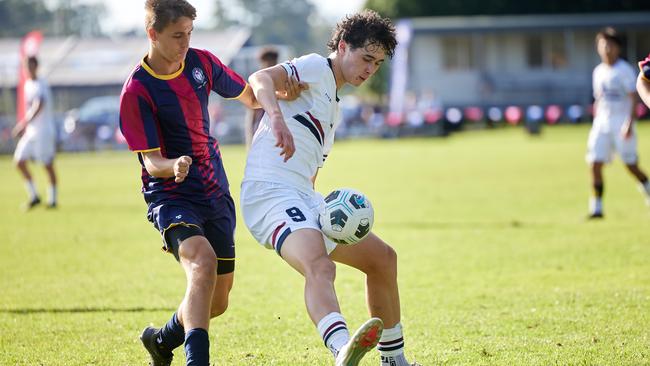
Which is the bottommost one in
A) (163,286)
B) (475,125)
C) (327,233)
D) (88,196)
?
(475,125)

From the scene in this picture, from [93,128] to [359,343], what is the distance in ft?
122

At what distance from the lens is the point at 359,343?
4.44m

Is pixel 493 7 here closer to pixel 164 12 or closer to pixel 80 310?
pixel 80 310

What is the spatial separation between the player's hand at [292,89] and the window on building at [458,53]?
48700mm

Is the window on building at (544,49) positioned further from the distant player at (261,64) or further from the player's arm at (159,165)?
A: the player's arm at (159,165)

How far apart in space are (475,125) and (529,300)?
1570 inches

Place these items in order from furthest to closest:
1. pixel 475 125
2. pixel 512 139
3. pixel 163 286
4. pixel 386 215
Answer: pixel 475 125
pixel 512 139
pixel 386 215
pixel 163 286

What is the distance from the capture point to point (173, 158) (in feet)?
17.6

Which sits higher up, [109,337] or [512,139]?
[109,337]

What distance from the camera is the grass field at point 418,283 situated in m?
6.11

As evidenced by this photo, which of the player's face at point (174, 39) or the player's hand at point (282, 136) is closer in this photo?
the player's hand at point (282, 136)

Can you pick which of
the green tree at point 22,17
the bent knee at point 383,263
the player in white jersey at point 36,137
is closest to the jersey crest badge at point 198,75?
the bent knee at point 383,263

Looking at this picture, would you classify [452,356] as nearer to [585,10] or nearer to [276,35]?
[585,10]

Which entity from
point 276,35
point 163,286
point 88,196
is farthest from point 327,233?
point 276,35
